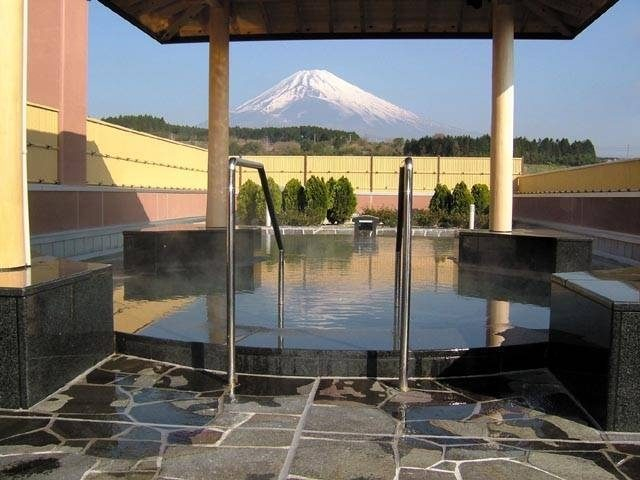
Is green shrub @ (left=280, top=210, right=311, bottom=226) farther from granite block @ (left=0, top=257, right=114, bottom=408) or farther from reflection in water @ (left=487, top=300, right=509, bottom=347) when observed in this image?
granite block @ (left=0, top=257, right=114, bottom=408)

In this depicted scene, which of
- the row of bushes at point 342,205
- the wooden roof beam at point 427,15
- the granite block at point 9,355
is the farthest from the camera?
the row of bushes at point 342,205

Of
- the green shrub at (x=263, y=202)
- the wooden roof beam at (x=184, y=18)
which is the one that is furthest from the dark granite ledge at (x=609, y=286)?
the green shrub at (x=263, y=202)

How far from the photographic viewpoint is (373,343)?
520 cm

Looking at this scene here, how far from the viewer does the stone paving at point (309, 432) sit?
3.33m

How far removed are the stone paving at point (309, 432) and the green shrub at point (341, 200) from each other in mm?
19613

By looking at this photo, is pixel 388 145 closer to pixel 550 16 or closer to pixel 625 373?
pixel 550 16

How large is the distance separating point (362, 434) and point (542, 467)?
0.97 metres

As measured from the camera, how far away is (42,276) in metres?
4.58

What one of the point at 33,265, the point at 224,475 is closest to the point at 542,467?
the point at 224,475

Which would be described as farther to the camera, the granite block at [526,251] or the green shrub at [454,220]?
the green shrub at [454,220]

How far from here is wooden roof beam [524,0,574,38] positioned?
35.9ft

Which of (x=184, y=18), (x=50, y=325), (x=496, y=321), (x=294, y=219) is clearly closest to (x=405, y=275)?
(x=496, y=321)

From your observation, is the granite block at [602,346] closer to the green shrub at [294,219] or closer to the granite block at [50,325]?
the granite block at [50,325]

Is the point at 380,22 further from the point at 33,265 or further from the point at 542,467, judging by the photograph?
the point at 542,467
